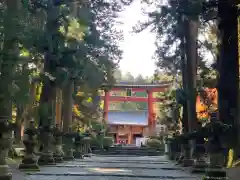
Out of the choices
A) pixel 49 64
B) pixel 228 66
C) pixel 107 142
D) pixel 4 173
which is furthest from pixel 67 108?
pixel 107 142

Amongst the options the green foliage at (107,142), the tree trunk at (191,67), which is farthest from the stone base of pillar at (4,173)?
the green foliage at (107,142)

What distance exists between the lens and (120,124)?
4681cm

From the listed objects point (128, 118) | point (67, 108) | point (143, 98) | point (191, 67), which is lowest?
point (67, 108)

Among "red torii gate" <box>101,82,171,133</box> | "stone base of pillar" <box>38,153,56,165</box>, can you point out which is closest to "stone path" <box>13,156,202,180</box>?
"stone base of pillar" <box>38,153,56,165</box>

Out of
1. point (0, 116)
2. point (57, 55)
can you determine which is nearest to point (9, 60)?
point (0, 116)

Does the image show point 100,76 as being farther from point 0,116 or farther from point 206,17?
point 0,116

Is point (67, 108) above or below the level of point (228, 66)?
below

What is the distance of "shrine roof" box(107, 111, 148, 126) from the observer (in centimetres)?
4653

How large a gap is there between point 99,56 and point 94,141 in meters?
14.4

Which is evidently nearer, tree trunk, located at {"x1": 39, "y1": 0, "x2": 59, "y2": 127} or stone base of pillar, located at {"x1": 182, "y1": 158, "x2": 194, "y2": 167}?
tree trunk, located at {"x1": 39, "y1": 0, "x2": 59, "y2": 127}

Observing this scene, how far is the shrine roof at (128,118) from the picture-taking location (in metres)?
46.5

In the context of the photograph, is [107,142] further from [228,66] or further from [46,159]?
[228,66]

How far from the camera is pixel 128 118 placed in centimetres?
4738

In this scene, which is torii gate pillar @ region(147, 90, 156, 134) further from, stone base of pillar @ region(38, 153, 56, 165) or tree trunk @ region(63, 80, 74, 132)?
stone base of pillar @ region(38, 153, 56, 165)
